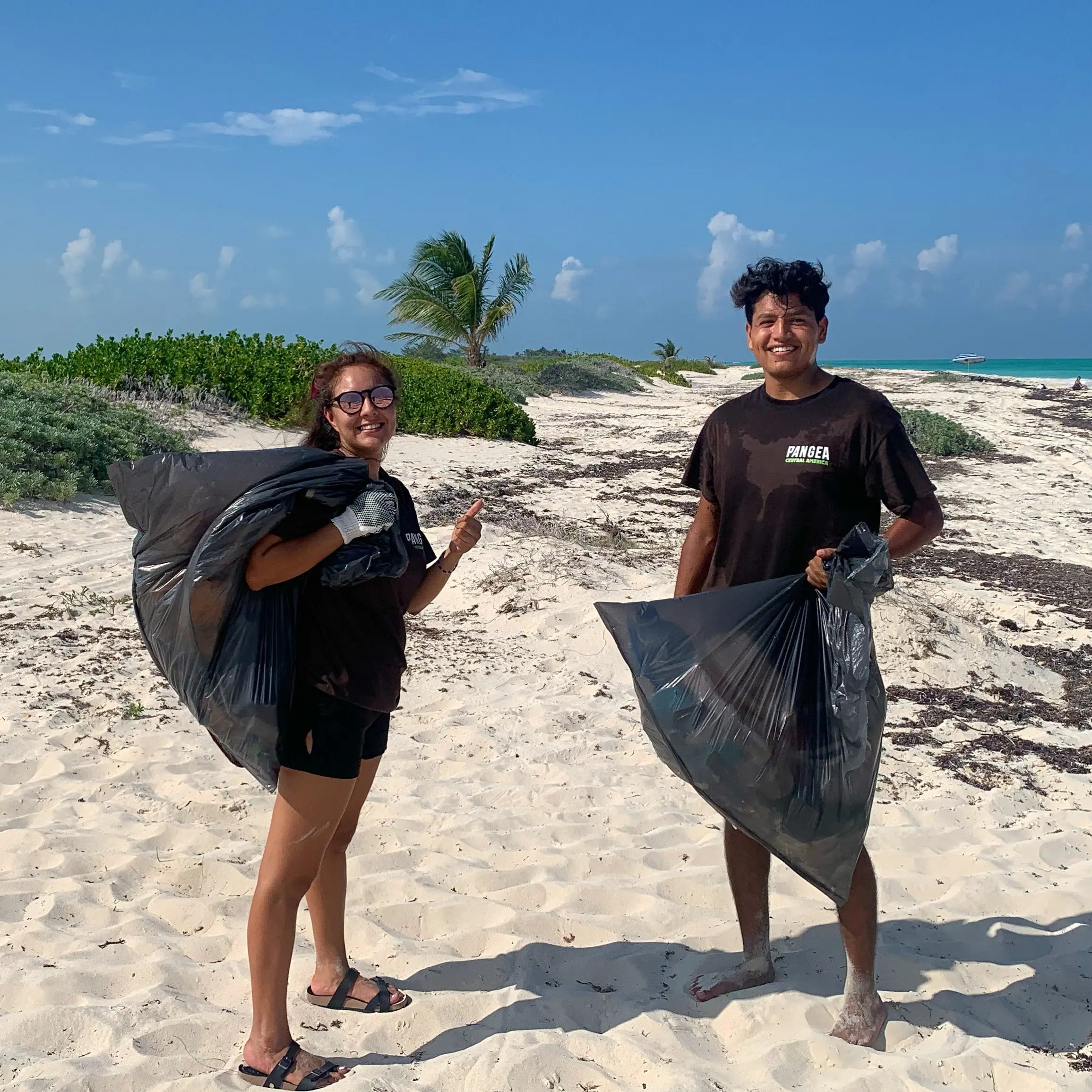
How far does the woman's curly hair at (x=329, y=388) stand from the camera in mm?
2486

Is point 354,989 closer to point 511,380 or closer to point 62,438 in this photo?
point 62,438

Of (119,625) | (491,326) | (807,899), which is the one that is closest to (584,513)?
(119,625)

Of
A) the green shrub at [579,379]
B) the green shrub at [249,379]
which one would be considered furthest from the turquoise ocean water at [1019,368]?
the green shrub at [249,379]

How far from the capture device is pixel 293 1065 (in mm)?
2330

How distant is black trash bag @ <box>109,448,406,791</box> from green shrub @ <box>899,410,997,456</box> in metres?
13.0

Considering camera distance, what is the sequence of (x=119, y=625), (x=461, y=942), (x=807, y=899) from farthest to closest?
(x=119, y=625) → (x=807, y=899) → (x=461, y=942)

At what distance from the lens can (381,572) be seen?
7.45 ft

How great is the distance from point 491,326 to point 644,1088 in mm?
23581

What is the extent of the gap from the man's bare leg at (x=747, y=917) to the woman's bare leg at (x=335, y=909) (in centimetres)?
85

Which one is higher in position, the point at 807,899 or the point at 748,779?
the point at 748,779

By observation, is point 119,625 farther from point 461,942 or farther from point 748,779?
point 748,779

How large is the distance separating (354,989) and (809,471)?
177cm

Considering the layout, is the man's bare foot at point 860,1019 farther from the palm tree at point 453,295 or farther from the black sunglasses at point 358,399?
the palm tree at point 453,295

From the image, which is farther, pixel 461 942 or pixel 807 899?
pixel 807 899
